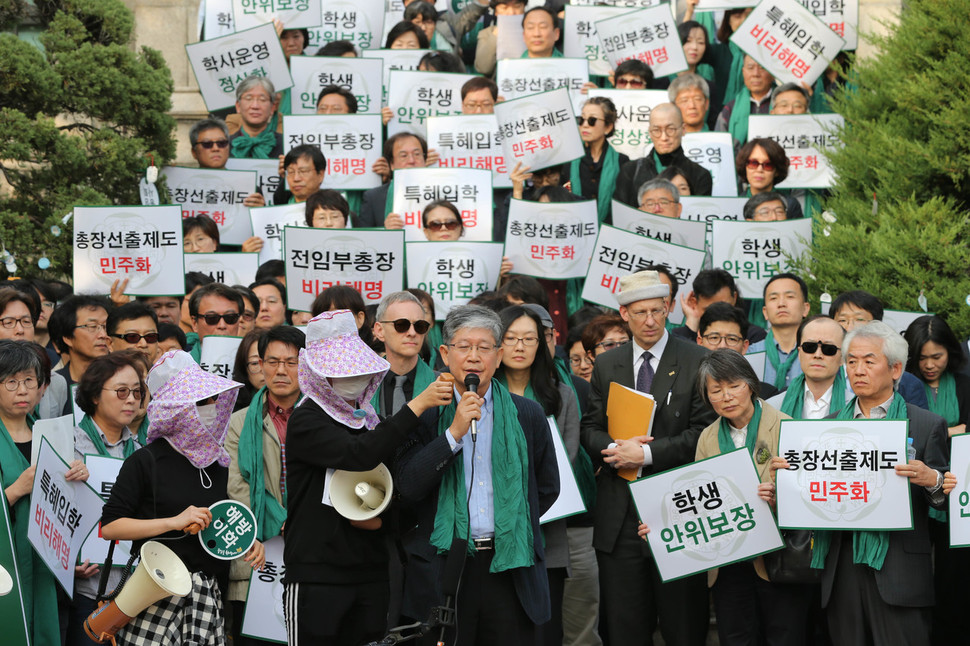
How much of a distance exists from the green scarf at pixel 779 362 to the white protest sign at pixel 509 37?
6.82 meters

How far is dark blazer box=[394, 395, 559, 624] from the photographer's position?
581 centimetres

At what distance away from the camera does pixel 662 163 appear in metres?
12.0

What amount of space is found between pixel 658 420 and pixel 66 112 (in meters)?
6.62

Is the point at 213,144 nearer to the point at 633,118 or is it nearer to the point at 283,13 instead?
the point at 283,13

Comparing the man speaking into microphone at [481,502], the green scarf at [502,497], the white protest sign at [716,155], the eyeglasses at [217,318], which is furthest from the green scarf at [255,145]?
the green scarf at [502,497]

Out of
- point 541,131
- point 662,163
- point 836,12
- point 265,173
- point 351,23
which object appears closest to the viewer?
point 541,131

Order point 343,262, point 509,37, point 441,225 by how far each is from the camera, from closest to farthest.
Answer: point 343,262, point 441,225, point 509,37

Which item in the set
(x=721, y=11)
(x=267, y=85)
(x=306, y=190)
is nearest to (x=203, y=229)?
(x=306, y=190)

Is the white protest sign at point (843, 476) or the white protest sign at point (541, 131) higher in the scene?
the white protest sign at point (541, 131)

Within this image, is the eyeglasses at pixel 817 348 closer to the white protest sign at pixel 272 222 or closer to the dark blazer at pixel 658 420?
the dark blazer at pixel 658 420

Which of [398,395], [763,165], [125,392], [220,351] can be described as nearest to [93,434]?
[125,392]

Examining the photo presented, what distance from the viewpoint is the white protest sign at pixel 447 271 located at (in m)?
10.1

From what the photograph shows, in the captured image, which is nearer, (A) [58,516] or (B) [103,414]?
(A) [58,516]

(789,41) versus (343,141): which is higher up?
(789,41)
